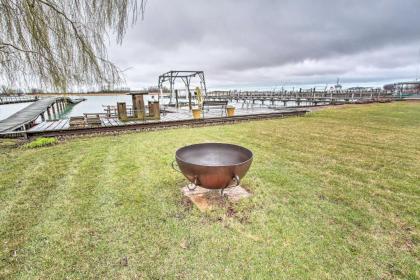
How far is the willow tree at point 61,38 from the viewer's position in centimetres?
189

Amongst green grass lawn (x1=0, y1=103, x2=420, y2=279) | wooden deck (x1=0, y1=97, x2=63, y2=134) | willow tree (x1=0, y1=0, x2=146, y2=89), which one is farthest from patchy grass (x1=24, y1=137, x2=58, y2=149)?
willow tree (x1=0, y1=0, x2=146, y2=89)

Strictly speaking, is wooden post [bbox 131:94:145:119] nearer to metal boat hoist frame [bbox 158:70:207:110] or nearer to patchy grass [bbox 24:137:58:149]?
metal boat hoist frame [bbox 158:70:207:110]

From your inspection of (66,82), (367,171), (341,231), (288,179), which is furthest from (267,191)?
(66,82)

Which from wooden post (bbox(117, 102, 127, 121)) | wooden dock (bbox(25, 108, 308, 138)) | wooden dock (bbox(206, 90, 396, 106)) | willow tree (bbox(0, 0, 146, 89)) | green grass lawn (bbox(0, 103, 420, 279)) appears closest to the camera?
willow tree (bbox(0, 0, 146, 89))

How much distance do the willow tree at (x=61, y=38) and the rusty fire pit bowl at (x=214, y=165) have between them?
1.39 metres

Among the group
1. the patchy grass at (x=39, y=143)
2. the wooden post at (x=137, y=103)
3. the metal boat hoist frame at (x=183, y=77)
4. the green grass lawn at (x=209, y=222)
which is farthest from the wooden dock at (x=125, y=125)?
the metal boat hoist frame at (x=183, y=77)

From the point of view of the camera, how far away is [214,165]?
276 cm

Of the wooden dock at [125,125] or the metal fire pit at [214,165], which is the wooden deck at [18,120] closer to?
the wooden dock at [125,125]

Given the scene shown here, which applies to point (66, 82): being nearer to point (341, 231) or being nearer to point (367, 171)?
point (341, 231)

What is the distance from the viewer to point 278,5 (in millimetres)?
9641

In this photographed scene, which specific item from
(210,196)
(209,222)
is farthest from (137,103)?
(209,222)

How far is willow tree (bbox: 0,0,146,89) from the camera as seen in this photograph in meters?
1.89

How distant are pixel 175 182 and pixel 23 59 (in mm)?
2622

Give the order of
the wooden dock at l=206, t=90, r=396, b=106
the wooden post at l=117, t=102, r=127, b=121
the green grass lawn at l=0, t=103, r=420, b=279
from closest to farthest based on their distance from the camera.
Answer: the green grass lawn at l=0, t=103, r=420, b=279
the wooden post at l=117, t=102, r=127, b=121
the wooden dock at l=206, t=90, r=396, b=106
